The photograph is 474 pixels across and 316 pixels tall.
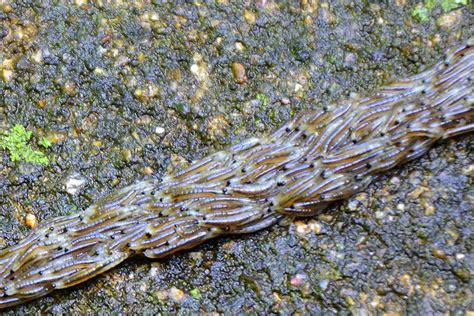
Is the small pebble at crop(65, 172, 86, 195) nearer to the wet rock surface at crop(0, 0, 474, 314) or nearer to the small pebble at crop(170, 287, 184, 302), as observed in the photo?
the wet rock surface at crop(0, 0, 474, 314)

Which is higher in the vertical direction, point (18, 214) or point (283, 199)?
point (283, 199)

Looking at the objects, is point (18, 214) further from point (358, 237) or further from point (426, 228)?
point (426, 228)

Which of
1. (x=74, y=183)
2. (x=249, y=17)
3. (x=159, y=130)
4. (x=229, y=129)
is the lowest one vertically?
(x=74, y=183)

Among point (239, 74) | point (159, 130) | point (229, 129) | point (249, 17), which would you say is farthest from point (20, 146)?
point (249, 17)

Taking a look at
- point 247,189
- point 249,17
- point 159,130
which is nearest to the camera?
point 247,189

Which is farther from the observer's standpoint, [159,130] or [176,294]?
[159,130]

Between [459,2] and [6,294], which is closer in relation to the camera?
[6,294]

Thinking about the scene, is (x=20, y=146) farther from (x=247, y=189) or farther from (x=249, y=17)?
(x=249, y=17)

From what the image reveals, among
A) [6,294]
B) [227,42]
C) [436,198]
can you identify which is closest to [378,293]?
[436,198]
